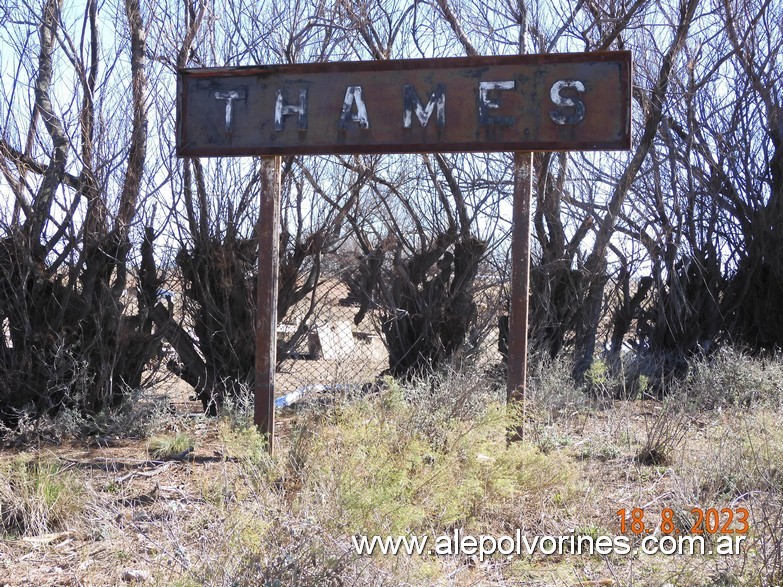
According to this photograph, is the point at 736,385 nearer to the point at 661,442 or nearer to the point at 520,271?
the point at 661,442

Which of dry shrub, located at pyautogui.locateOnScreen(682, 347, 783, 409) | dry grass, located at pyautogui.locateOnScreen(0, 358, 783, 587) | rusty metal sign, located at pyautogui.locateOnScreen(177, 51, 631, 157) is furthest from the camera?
dry shrub, located at pyautogui.locateOnScreen(682, 347, 783, 409)

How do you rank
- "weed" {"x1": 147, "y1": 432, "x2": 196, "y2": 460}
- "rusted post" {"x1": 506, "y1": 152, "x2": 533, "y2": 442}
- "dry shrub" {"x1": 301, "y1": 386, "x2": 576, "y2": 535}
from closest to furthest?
"dry shrub" {"x1": 301, "y1": 386, "x2": 576, "y2": 535} < "rusted post" {"x1": 506, "y1": 152, "x2": 533, "y2": 442} < "weed" {"x1": 147, "y1": 432, "x2": 196, "y2": 460}

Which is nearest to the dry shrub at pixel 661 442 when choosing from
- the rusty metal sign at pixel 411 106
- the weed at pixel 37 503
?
the rusty metal sign at pixel 411 106

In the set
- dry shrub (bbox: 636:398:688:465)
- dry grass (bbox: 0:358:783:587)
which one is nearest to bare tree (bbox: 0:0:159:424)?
dry grass (bbox: 0:358:783:587)

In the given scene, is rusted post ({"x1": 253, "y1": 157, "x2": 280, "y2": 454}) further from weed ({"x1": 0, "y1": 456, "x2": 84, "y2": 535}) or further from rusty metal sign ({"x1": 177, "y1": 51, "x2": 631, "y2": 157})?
weed ({"x1": 0, "y1": 456, "x2": 84, "y2": 535})

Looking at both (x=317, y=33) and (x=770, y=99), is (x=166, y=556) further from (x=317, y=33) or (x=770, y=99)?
(x=770, y=99)

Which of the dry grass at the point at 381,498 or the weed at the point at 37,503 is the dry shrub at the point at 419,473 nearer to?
the dry grass at the point at 381,498

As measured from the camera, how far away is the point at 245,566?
290 centimetres

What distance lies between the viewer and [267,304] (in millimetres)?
5395

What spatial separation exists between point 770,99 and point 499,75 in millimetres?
6264

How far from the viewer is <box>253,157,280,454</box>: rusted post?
5.33 meters
